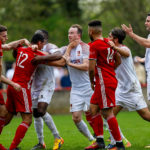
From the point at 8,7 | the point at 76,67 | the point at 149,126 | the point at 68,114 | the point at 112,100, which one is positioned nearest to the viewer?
the point at 112,100

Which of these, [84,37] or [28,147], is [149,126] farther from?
[84,37]

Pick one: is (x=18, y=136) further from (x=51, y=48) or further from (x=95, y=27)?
(x=95, y=27)

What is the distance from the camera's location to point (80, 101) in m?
9.42

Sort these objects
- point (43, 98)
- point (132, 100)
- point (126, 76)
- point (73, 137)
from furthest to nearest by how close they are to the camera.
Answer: point (73, 137) < point (126, 76) < point (132, 100) < point (43, 98)

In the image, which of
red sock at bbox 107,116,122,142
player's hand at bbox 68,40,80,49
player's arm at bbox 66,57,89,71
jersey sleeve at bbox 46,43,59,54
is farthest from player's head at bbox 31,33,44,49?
red sock at bbox 107,116,122,142

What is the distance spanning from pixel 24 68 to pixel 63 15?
3384 cm

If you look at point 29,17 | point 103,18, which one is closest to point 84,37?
point 103,18

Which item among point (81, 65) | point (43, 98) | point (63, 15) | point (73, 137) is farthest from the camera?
point (63, 15)

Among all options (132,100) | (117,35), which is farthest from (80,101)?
(117,35)

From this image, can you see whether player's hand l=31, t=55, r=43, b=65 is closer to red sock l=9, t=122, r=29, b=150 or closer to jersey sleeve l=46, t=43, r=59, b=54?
jersey sleeve l=46, t=43, r=59, b=54

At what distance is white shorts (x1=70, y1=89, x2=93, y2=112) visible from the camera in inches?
369

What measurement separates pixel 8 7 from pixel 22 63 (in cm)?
2355

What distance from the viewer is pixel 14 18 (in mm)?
33156

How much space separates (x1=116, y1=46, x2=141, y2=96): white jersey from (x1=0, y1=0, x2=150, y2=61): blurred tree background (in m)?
15.5
